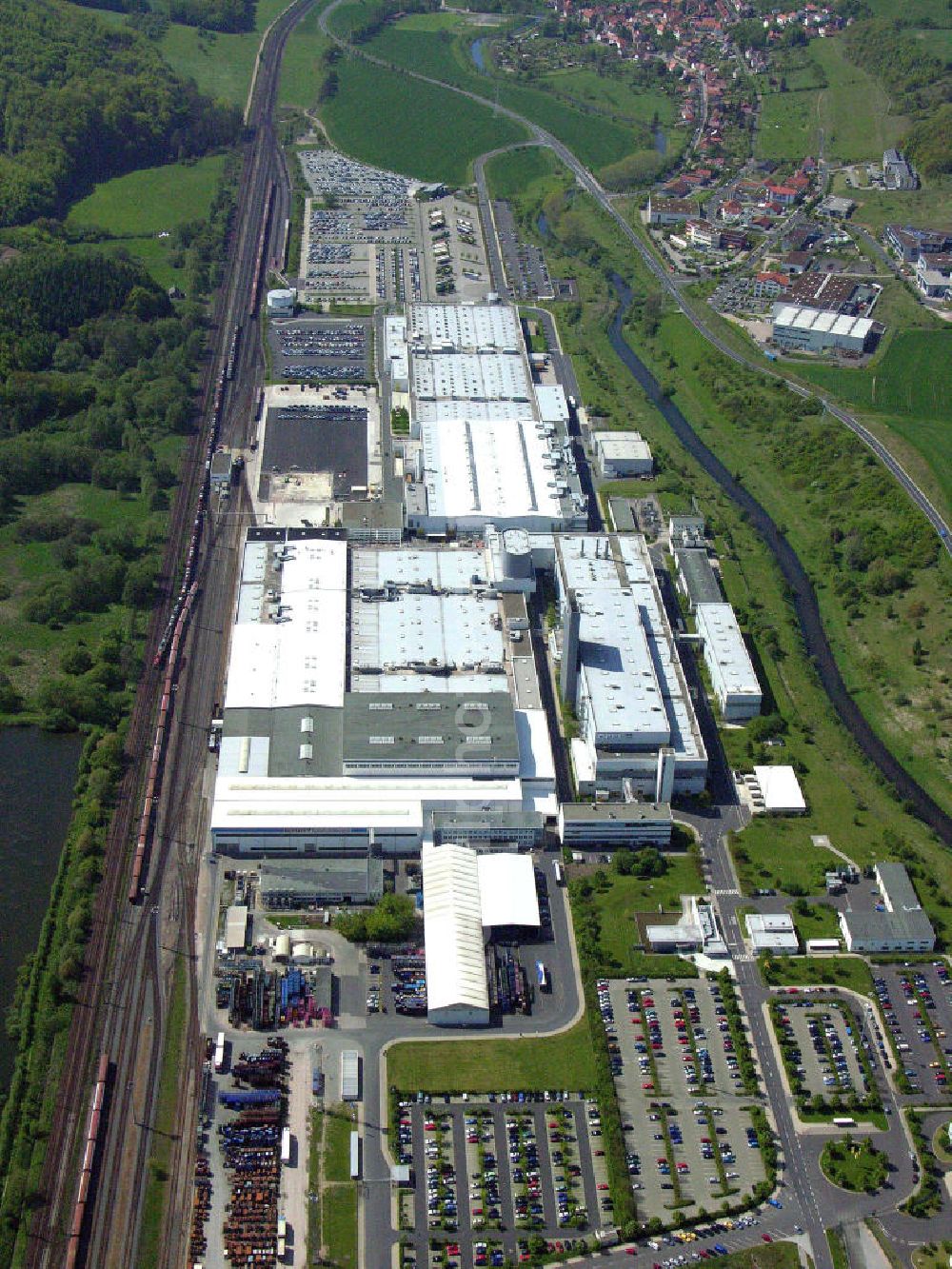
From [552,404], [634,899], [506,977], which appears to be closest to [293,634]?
[634,899]

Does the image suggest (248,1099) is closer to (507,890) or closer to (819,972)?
(507,890)

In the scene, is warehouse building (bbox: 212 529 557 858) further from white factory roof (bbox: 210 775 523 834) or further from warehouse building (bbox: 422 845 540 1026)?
warehouse building (bbox: 422 845 540 1026)

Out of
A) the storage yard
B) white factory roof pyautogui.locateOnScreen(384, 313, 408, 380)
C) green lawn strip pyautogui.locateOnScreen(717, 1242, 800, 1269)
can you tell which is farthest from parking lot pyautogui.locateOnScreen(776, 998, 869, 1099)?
the storage yard

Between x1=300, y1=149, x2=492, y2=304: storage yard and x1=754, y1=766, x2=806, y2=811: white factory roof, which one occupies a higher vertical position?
x1=300, y1=149, x2=492, y2=304: storage yard

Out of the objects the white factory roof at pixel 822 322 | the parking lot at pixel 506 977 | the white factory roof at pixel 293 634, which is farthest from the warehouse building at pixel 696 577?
the white factory roof at pixel 822 322

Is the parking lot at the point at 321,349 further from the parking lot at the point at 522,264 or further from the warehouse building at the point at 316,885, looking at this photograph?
the warehouse building at the point at 316,885

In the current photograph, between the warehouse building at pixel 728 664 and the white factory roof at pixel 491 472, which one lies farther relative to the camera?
the white factory roof at pixel 491 472
